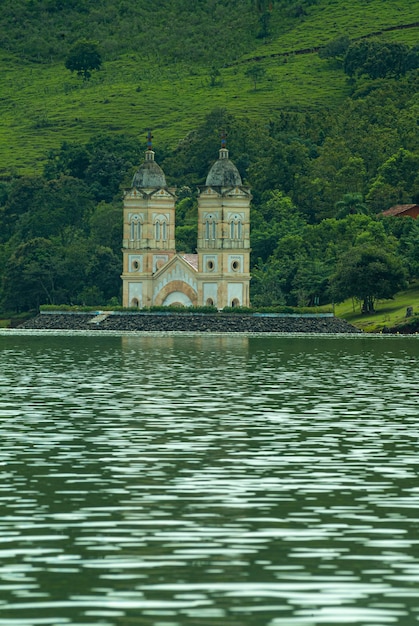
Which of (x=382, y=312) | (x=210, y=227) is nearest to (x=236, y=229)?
(x=210, y=227)

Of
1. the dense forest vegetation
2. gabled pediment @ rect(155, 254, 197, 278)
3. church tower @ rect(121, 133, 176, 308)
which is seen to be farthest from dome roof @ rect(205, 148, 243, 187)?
the dense forest vegetation

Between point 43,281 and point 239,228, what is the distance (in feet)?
74.2

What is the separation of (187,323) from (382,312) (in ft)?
58.5

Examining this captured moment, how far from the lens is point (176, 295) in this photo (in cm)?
15400

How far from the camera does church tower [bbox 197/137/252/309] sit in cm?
14975

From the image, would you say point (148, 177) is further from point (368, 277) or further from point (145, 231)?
point (368, 277)

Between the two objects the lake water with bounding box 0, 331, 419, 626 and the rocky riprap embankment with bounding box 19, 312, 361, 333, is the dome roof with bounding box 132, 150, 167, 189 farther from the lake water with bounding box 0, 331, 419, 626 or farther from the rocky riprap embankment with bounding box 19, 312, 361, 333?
the lake water with bounding box 0, 331, 419, 626

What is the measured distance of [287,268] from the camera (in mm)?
153125

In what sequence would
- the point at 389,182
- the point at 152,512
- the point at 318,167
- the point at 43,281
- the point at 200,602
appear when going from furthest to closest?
the point at 318,167 < the point at 389,182 < the point at 43,281 < the point at 152,512 < the point at 200,602

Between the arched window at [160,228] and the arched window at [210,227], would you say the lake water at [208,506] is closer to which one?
the arched window at [210,227]

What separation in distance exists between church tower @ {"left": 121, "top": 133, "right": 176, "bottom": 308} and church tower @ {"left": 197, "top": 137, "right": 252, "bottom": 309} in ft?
16.9

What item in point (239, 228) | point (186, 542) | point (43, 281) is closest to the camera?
point (186, 542)

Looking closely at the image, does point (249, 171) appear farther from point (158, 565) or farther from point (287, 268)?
point (158, 565)

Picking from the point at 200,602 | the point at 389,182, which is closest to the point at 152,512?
the point at 200,602
